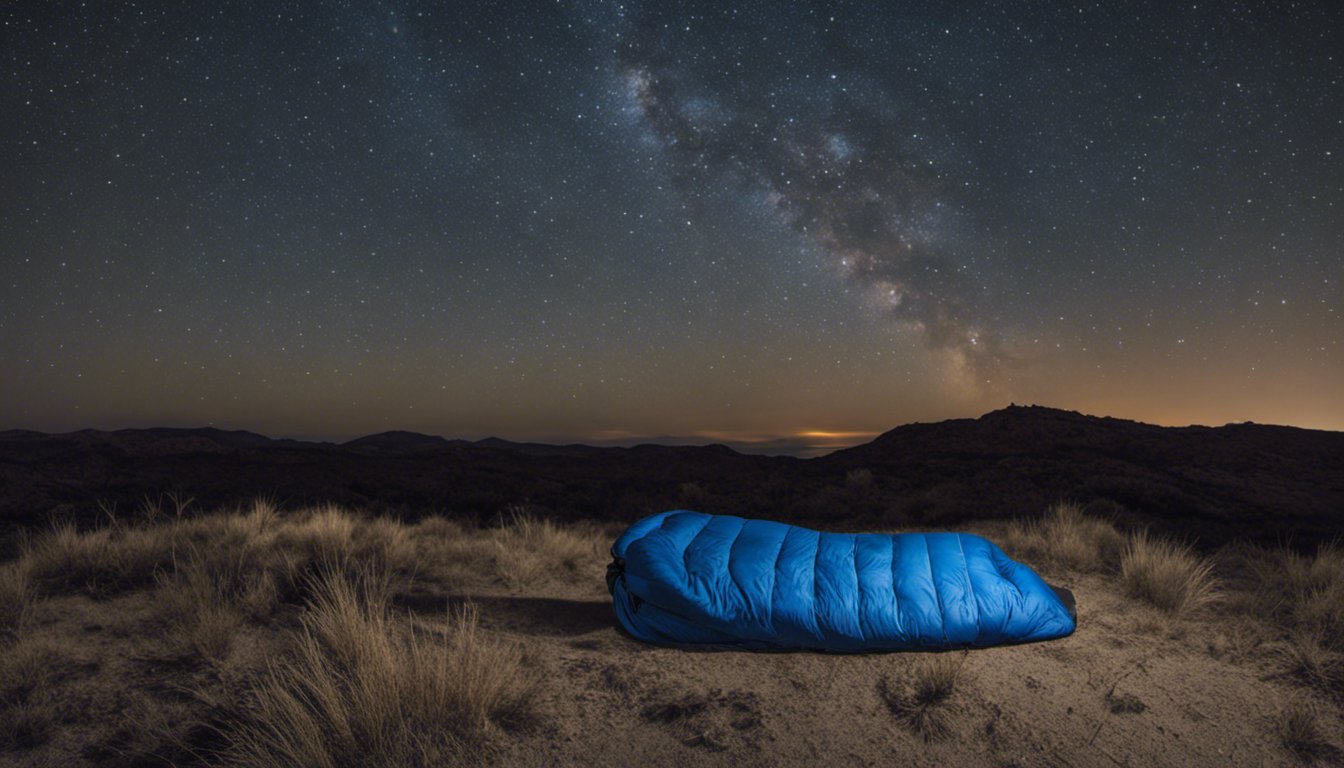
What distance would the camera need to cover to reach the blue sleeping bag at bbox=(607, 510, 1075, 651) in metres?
4.73

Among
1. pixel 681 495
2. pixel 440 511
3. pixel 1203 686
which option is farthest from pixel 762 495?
pixel 1203 686

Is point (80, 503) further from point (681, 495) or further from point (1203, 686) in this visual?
point (1203, 686)

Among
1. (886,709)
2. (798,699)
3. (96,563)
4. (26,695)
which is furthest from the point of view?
(96,563)

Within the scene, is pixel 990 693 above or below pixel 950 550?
below

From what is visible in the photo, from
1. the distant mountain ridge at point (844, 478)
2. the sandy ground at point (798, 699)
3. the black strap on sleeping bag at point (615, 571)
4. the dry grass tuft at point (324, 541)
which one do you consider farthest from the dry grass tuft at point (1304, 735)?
the distant mountain ridge at point (844, 478)

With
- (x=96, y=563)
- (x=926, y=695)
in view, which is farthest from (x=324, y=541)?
(x=926, y=695)

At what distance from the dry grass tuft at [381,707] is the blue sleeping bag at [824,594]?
1.35 metres

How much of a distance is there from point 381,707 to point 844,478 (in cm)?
1945

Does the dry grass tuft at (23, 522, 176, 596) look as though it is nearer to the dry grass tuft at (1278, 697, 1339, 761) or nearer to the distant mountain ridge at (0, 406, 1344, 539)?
the distant mountain ridge at (0, 406, 1344, 539)

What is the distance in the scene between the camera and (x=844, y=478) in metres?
21.3

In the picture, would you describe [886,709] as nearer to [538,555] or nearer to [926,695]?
[926,695]

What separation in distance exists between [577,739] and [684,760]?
2.05 feet

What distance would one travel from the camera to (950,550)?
5449 millimetres

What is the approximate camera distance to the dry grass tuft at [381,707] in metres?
3.11
